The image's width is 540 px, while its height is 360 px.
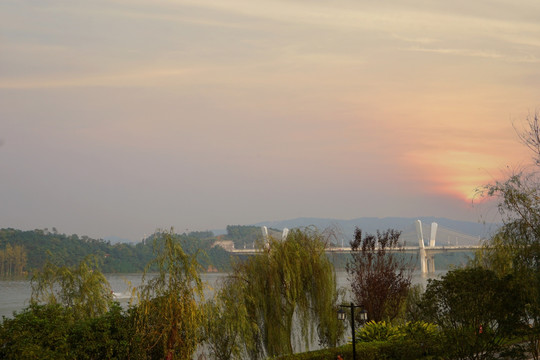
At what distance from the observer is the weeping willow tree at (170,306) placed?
15.1m

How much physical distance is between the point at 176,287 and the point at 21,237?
6206 centimetres

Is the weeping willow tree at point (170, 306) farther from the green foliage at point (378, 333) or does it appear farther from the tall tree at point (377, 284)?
the tall tree at point (377, 284)

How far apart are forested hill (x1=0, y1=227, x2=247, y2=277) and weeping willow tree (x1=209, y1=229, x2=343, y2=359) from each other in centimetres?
4658

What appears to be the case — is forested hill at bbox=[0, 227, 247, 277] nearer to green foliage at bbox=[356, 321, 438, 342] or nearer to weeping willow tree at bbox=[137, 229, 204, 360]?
green foliage at bbox=[356, 321, 438, 342]

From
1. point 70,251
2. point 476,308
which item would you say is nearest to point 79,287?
point 476,308

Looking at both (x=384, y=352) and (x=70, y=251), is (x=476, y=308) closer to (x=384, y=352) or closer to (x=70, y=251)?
(x=384, y=352)

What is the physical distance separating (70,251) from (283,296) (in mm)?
53919

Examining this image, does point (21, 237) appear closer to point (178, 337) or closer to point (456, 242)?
point (456, 242)

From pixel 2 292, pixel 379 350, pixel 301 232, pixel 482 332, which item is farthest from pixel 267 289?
pixel 2 292

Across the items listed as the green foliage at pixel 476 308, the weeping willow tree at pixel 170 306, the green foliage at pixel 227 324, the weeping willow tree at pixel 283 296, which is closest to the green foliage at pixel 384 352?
the green foliage at pixel 476 308

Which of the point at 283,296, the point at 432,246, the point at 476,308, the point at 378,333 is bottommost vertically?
the point at 378,333

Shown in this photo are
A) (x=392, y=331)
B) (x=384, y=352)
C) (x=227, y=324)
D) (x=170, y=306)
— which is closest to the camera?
(x=170, y=306)

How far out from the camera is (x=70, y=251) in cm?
6906

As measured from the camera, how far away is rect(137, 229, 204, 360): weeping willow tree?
49.4 ft
